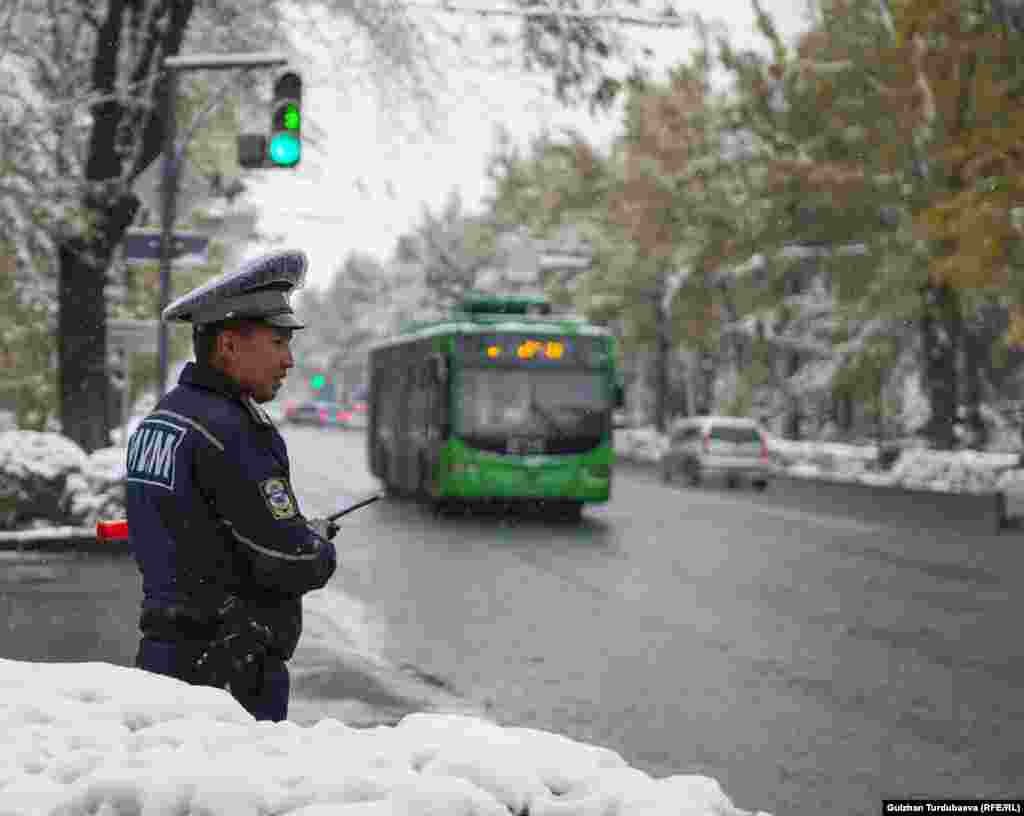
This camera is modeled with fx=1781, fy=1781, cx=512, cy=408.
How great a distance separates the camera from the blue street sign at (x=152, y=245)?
18750 mm

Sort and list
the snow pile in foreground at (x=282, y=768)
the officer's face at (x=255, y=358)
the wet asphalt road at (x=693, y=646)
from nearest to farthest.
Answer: the snow pile in foreground at (x=282, y=768), the officer's face at (x=255, y=358), the wet asphalt road at (x=693, y=646)

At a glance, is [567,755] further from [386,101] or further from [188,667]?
[386,101]

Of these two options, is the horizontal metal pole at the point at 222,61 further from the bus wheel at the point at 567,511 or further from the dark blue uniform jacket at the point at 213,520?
the dark blue uniform jacket at the point at 213,520

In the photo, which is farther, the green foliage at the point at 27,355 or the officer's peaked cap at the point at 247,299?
the green foliage at the point at 27,355

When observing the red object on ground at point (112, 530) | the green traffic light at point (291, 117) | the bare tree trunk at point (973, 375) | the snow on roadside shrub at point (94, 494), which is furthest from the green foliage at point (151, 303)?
the red object on ground at point (112, 530)

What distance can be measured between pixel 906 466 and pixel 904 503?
24.2ft

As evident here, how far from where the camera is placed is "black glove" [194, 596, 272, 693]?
3.97m

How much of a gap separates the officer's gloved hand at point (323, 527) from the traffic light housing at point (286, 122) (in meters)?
14.3

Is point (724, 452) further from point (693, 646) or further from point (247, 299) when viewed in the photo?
point (247, 299)

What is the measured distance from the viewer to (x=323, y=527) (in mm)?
4156

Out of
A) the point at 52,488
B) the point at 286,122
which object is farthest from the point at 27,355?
the point at 52,488

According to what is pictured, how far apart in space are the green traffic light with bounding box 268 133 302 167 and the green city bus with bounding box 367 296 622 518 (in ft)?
21.0

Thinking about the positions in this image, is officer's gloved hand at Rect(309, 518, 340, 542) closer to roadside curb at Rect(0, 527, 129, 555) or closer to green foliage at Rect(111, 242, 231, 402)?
roadside curb at Rect(0, 527, 129, 555)

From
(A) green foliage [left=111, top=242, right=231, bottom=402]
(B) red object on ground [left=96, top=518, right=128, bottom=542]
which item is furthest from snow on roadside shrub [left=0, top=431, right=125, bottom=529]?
(B) red object on ground [left=96, top=518, right=128, bottom=542]
